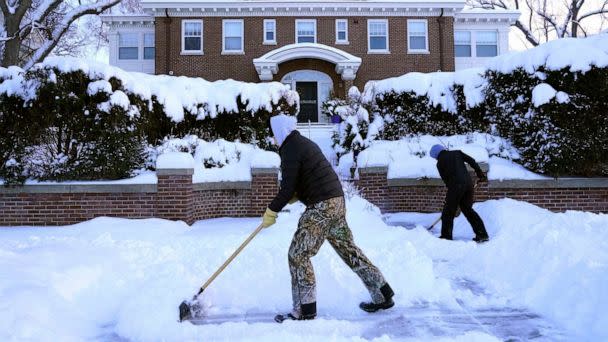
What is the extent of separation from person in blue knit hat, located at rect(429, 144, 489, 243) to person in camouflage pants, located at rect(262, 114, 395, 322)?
3.60m

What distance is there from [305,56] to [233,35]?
13.5 feet

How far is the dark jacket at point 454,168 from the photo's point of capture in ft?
23.9

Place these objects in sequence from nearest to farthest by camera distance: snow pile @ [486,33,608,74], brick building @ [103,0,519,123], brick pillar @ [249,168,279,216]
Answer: snow pile @ [486,33,608,74] < brick pillar @ [249,168,279,216] < brick building @ [103,0,519,123]

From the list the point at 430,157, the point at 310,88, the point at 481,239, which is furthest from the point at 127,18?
the point at 481,239

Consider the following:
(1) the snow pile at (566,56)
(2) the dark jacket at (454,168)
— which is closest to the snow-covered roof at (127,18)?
(1) the snow pile at (566,56)

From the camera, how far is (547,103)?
352 inches

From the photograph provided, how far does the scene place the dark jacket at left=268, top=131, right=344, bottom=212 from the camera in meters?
4.14

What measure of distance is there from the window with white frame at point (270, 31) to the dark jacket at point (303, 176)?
19.6m

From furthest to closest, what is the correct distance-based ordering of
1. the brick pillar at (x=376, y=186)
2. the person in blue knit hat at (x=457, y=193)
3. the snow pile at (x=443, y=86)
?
the snow pile at (x=443, y=86)
the brick pillar at (x=376, y=186)
the person in blue knit hat at (x=457, y=193)

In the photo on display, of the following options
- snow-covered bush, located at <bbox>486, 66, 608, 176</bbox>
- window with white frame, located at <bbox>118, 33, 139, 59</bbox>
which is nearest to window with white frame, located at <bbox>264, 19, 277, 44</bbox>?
window with white frame, located at <bbox>118, 33, 139, 59</bbox>

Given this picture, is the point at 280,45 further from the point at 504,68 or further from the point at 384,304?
the point at 384,304

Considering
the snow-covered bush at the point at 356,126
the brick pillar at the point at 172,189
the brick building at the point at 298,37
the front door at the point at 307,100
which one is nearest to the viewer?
the brick pillar at the point at 172,189

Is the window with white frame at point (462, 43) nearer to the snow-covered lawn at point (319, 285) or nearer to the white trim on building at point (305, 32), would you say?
the white trim on building at point (305, 32)

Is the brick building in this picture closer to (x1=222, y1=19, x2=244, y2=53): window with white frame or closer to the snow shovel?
(x1=222, y1=19, x2=244, y2=53): window with white frame
